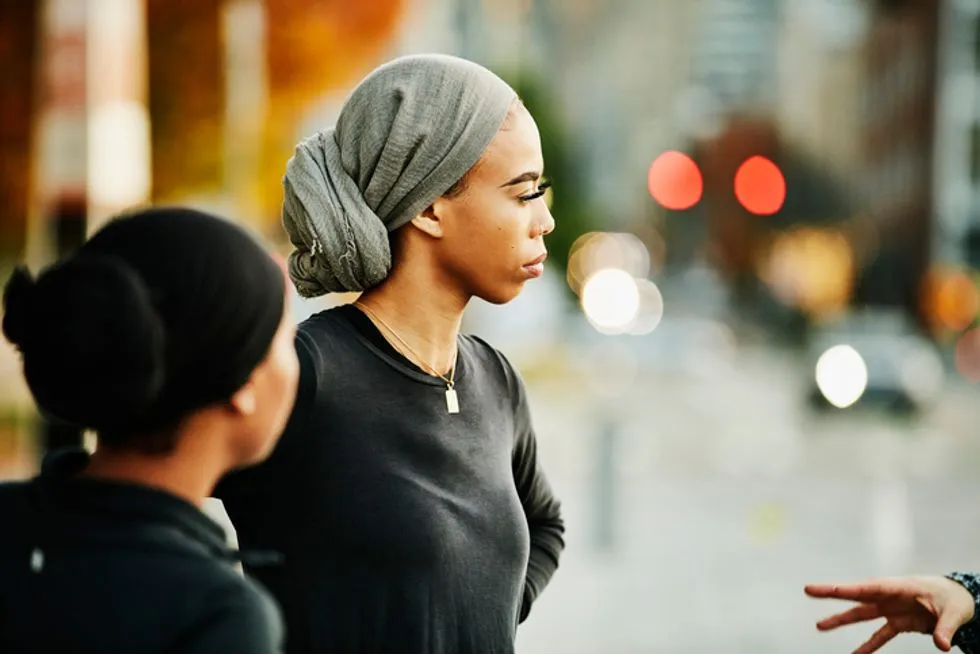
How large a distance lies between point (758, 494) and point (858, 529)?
8.49ft

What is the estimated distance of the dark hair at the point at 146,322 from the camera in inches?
61.2

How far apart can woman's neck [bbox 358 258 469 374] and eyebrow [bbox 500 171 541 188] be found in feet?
0.68

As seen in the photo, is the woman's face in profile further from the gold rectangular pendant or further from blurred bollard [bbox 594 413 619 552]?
blurred bollard [bbox 594 413 619 552]

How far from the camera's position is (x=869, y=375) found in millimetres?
24469

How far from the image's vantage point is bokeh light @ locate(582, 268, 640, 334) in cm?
5853

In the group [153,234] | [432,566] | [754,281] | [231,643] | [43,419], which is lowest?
[754,281]

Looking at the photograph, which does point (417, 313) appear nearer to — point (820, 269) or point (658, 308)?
point (658, 308)

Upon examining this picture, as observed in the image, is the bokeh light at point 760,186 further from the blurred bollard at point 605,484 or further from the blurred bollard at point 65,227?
the blurred bollard at point 65,227

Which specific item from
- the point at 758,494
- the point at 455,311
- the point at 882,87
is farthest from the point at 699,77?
the point at 455,311

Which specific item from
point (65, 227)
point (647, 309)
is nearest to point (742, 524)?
point (65, 227)

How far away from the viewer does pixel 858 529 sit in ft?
41.1

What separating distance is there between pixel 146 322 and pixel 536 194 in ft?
3.02

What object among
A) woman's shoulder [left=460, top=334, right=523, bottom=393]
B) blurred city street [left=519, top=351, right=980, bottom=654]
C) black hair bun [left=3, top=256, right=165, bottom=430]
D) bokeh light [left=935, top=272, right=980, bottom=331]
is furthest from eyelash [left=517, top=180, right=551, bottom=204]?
bokeh light [left=935, top=272, right=980, bottom=331]

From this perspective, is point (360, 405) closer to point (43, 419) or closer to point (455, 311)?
point (455, 311)
